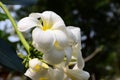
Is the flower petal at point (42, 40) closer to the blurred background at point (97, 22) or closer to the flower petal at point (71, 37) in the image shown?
the flower petal at point (71, 37)

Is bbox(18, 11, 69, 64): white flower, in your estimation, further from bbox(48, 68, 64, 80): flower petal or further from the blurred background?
the blurred background

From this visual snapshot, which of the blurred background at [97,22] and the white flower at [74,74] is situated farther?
the blurred background at [97,22]

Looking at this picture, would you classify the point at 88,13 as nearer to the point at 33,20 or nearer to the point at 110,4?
the point at 110,4

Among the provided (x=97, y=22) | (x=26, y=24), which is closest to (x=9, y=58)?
(x=26, y=24)

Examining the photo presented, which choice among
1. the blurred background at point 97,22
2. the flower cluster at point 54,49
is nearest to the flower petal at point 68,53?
the flower cluster at point 54,49

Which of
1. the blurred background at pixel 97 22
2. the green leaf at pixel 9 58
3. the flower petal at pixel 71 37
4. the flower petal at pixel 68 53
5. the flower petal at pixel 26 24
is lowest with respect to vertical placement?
the blurred background at pixel 97 22

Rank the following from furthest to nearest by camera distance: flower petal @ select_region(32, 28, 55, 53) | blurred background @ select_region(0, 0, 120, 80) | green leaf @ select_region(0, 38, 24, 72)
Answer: blurred background @ select_region(0, 0, 120, 80) < green leaf @ select_region(0, 38, 24, 72) < flower petal @ select_region(32, 28, 55, 53)

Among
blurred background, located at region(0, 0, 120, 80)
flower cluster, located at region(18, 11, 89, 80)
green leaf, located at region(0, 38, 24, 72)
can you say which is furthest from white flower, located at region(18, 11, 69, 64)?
blurred background, located at region(0, 0, 120, 80)
